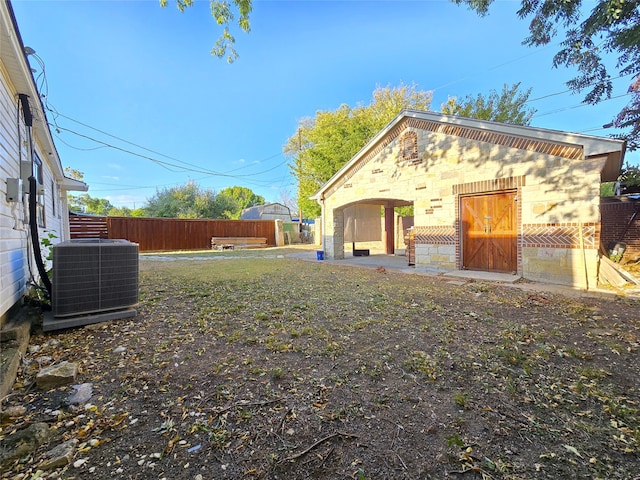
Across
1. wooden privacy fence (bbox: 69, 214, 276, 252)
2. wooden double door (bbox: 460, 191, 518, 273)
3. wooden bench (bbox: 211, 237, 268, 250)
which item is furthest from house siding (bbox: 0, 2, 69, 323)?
wooden bench (bbox: 211, 237, 268, 250)

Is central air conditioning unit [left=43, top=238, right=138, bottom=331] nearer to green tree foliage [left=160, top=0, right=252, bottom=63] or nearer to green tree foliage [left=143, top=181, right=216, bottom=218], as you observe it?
green tree foliage [left=160, top=0, right=252, bottom=63]

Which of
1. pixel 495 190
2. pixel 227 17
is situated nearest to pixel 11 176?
pixel 227 17

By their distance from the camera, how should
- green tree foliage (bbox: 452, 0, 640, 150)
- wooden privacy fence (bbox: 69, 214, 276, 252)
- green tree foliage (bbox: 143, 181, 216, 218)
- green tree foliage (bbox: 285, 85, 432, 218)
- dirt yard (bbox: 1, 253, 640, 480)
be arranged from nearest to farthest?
dirt yard (bbox: 1, 253, 640, 480)
green tree foliage (bbox: 452, 0, 640, 150)
wooden privacy fence (bbox: 69, 214, 276, 252)
green tree foliage (bbox: 285, 85, 432, 218)
green tree foliage (bbox: 143, 181, 216, 218)

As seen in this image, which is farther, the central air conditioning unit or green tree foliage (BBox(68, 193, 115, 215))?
green tree foliage (BBox(68, 193, 115, 215))

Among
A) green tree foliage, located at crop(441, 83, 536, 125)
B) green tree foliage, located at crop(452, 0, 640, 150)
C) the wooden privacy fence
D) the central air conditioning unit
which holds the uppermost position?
green tree foliage, located at crop(441, 83, 536, 125)

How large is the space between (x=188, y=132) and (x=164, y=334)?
23.8 m

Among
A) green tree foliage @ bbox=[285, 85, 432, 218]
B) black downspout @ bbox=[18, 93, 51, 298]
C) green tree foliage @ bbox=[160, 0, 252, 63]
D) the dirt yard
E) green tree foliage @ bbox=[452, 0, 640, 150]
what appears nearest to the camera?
the dirt yard

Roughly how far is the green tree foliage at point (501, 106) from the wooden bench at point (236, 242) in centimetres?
1564

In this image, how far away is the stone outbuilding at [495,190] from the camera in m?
5.55

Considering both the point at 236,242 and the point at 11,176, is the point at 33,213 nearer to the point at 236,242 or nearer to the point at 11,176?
the point at 11,176

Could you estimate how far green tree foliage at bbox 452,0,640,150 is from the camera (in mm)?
6039

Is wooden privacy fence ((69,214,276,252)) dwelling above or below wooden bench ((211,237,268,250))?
above

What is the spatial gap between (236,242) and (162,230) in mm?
4373

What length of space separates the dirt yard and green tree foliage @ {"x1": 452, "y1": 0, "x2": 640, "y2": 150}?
20.9 ft
